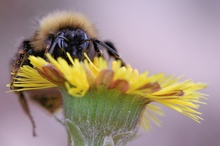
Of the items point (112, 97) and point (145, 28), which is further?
point (145, 28)

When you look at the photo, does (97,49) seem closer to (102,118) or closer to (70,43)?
(70,43)

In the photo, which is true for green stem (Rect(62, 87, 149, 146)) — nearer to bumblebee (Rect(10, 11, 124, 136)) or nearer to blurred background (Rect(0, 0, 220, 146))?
bumblebee (Rect(10, 11, 124, 136))

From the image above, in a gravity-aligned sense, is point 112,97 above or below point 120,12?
below

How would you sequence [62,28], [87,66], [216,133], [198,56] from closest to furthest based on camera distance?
[87,66], [62,28], [216,133], [198,56]

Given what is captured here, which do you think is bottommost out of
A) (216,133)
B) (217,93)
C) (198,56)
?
(216,133)

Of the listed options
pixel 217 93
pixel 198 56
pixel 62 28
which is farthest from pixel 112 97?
pixel 198 56

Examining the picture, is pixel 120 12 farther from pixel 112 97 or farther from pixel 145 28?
pixel 112 97

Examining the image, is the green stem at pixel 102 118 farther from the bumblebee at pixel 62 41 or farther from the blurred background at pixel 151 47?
the blurred background at pixel 151 47

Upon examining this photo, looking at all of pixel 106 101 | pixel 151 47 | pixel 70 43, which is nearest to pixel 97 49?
pixel 70 43
